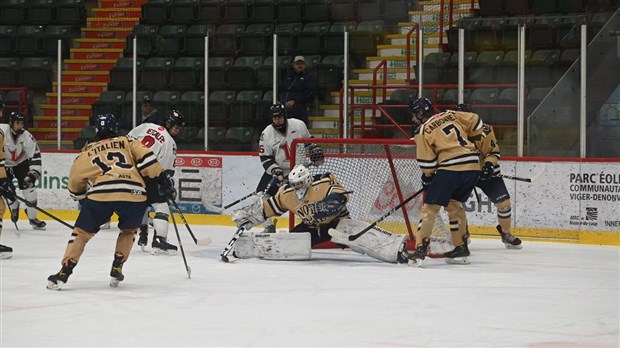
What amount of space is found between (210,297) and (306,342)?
1.54 meters

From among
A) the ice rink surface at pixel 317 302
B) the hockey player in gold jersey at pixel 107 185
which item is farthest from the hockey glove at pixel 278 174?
the hockey player in gold jersey at pixel 107 185

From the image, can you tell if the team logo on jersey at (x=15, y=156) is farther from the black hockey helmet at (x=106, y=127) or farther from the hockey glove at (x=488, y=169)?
the hockey glove at (x=488, y=169)

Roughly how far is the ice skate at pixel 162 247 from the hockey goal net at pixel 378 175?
1.03m

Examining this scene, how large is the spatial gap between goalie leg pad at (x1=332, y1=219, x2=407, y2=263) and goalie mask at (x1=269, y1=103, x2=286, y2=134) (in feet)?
5.81

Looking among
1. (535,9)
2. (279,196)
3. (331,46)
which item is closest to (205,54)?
(331,46)

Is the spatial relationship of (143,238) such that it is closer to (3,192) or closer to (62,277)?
(3,192)

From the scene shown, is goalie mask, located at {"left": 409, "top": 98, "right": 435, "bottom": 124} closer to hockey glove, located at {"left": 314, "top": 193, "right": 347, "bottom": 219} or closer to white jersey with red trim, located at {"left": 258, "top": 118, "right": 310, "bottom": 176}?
hockey glove, located at {"left": 314, "top": 193, "right": 347, "bottom": 219}

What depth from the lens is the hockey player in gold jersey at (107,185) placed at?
6.59 metres

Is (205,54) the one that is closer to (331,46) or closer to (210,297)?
(331,46)

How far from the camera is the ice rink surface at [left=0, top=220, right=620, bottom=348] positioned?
17.1 ft

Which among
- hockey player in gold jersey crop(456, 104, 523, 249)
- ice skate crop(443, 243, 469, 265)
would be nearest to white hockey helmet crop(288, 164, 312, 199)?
ice skate crop(443, 243, 469, 265)

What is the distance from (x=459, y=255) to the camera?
8172 mm

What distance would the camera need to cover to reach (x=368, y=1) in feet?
41.3

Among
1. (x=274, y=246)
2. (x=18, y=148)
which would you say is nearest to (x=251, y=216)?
(x=274, y=246)
